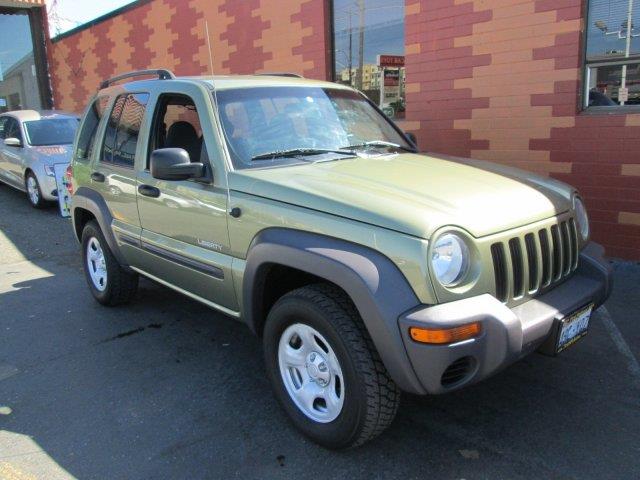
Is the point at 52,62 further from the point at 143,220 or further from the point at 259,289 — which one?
the point at 259,289

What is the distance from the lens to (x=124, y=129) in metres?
4.41

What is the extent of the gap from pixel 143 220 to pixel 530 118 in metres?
4.09

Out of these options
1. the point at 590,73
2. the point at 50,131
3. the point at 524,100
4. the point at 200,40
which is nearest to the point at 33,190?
the point at 50,131

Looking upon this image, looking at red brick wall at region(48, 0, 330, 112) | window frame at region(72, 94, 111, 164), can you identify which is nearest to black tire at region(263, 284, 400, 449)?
window frame at region(72, 94, 111, 164)

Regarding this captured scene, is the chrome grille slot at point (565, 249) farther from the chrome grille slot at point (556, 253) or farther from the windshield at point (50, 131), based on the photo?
the windshield at point (50, 131)

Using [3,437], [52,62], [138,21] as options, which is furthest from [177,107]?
[52,62]

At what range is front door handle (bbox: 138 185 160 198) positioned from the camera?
384 cm

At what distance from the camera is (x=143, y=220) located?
4102 mm

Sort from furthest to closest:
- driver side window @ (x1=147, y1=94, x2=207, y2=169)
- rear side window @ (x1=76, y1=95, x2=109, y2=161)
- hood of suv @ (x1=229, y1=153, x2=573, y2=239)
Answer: rear side window @ (x1=76, y1=95, x2=109, y2=161)
driver side window @ (x1=147, y1=94, x2=207, y2=169)
hood of suv @ (x1=229, y1=153, x2=573, y2=239)

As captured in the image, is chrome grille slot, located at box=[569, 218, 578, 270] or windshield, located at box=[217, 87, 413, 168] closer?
chrome grille slot, located at box=[569, 218, 578, 270]

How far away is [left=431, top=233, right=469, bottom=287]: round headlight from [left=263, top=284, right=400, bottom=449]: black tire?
452 mm

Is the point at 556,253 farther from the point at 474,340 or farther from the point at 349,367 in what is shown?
the point at 349,367

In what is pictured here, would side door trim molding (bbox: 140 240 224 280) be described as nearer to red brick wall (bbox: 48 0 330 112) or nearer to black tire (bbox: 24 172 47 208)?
red brick wall (bbox: 48 0 330 112)

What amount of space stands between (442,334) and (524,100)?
439 cm
